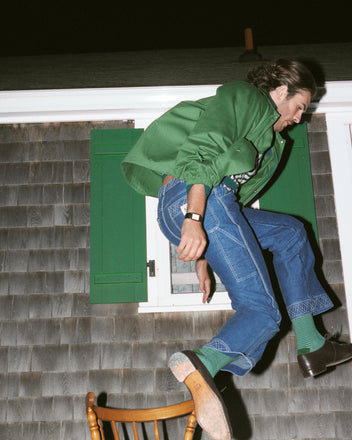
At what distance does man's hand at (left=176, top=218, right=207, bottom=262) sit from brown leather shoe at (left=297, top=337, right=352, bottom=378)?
0.67 m

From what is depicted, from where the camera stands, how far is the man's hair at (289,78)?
6.16 feet

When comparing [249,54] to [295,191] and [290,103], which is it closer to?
[295,191]

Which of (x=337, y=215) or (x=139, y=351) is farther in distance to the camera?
(x=337, y=215)

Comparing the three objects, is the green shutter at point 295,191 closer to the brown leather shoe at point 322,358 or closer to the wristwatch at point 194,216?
the brown leather shoe at point 322,358

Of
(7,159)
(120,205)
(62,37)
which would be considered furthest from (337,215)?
(62,37)

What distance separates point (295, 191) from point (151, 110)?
4.45 feet

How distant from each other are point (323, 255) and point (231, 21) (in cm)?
597

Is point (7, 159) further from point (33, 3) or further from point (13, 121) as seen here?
point (33, 3)

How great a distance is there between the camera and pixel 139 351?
3357mm

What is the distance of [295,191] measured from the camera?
356 centimetres

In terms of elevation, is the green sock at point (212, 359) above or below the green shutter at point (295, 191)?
below

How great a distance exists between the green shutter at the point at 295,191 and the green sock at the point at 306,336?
175 centimetres

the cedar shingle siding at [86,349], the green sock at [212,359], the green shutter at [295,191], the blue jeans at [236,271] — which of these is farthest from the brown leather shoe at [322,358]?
the green shutter at [295,191]

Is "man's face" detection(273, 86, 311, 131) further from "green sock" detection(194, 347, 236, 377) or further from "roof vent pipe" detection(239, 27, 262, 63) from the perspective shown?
"roof vent pipe" detection(239, 27, 262, 63)
